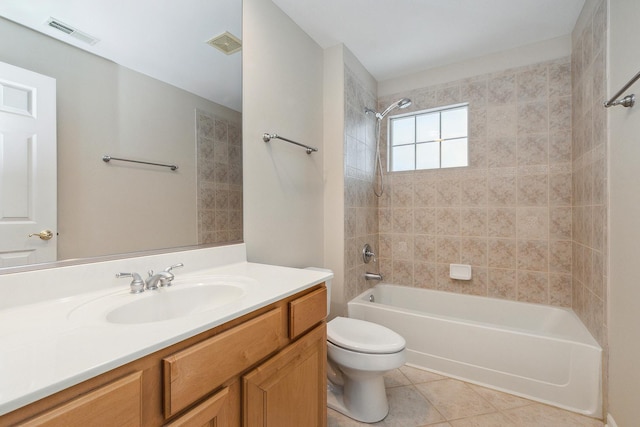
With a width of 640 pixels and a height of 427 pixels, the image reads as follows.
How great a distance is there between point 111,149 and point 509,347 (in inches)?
90.5

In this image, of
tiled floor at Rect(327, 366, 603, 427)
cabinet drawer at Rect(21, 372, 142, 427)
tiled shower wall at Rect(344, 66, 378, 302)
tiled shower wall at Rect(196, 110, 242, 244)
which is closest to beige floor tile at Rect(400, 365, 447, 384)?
tiled floor at Rect(327, 366, 603, 427)

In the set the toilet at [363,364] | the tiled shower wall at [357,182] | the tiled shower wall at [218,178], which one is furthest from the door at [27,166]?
the tiled shower wall at [357,182]

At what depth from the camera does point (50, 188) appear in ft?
2.78

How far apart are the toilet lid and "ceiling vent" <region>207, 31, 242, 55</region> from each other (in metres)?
1.63

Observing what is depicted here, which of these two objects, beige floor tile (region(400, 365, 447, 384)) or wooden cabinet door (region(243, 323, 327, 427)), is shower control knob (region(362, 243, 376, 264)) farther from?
wooden cabinet door (region(243, 323, 327, 427))

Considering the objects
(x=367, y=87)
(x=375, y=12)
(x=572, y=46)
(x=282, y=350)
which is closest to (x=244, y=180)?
(x=282, y=350)

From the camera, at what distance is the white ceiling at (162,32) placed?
876 millimetres

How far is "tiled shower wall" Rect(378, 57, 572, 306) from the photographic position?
2.06m

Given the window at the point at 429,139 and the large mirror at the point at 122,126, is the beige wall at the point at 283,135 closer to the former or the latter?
the large mirror at the point at 122,126

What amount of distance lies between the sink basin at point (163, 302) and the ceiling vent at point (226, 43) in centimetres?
114

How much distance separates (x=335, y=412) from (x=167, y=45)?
2.03 meters

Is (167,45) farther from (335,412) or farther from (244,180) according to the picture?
(335,412)

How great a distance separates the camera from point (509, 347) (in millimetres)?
1694

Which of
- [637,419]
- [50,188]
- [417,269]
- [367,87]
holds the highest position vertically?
[367,87]
